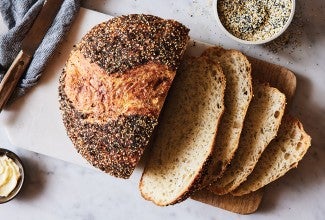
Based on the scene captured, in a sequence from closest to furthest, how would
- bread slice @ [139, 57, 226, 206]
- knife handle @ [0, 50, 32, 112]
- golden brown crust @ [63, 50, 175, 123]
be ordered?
golden brown crust @ [63, 50, 175, 123] < bread slice @ [139, 57, 226, 206] < knife handle @ [0, 50, 32, 112]

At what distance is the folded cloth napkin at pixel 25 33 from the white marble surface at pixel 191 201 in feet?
0.58

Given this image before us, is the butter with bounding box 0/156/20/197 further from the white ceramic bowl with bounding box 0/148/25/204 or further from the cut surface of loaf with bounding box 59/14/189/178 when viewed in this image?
the cut surface of loaf with bounding box 59/14/189/178

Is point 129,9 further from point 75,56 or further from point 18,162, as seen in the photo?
point 18,162

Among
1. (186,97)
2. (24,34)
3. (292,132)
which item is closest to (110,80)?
(186,97)

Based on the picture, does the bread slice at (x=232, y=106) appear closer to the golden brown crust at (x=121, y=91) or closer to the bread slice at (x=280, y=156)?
the bread slice at (x=280, y=156)

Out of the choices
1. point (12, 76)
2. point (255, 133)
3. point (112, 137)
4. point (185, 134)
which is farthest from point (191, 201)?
point (12, 76)

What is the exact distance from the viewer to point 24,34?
9.20 ft

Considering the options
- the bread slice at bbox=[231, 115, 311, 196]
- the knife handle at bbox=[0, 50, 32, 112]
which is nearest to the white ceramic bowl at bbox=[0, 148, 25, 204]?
the knife handle at bbox=[0, 50, 32, 112]

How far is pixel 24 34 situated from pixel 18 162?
66 centimetres

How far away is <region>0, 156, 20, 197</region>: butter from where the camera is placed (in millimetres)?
2826

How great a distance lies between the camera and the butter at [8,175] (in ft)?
9.27

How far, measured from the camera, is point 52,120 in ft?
9.36

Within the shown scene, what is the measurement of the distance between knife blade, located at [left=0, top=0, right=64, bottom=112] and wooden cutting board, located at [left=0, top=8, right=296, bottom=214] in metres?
0.10

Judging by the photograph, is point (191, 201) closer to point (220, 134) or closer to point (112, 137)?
point (220, 134)
